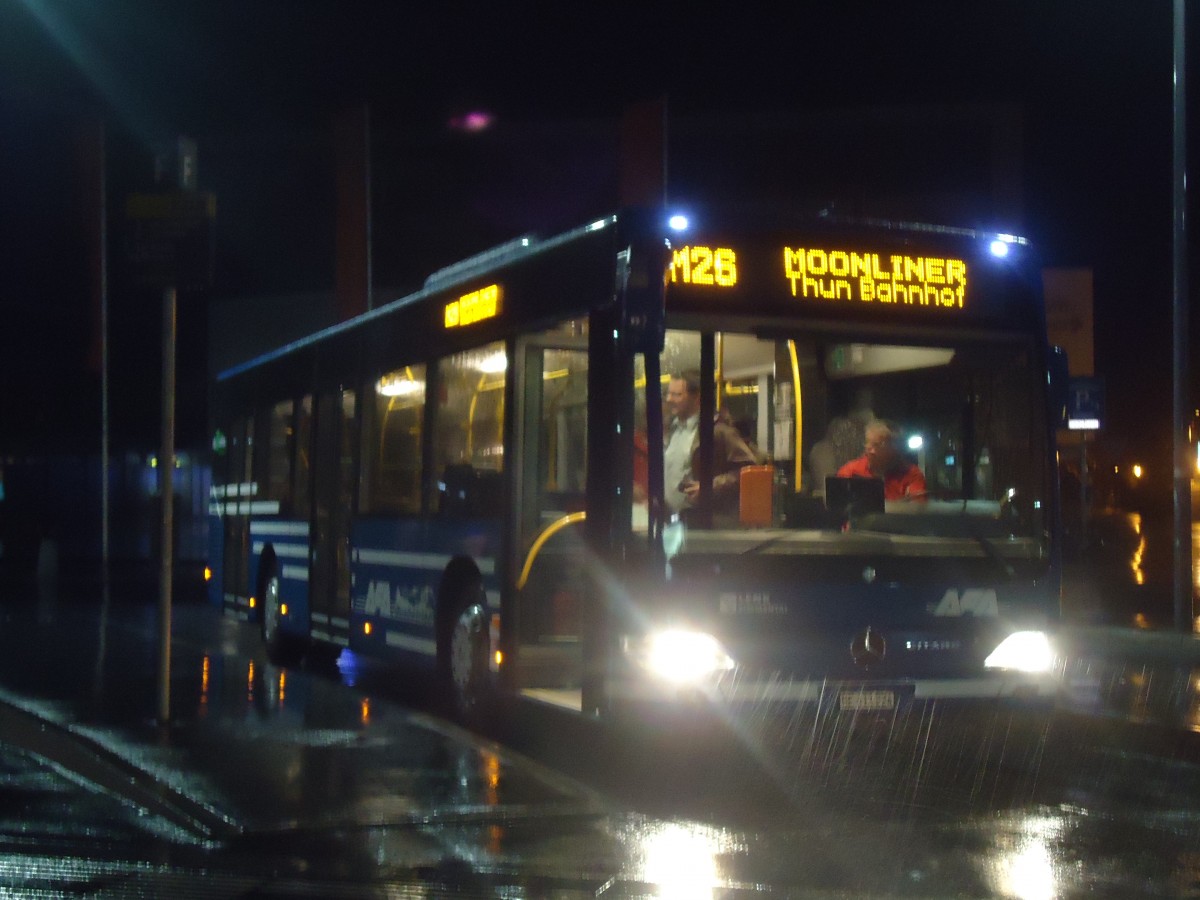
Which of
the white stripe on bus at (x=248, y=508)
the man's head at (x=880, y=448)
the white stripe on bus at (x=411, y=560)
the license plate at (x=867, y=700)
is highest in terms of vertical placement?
the man's head at (x=880, y=448)

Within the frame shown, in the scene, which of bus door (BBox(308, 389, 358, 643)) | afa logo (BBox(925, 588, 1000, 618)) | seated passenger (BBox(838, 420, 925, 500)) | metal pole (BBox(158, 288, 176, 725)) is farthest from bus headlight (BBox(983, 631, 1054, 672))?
bus door (BBox(308, 389, 358, 643))

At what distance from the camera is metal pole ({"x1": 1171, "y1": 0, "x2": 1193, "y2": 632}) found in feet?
57.7

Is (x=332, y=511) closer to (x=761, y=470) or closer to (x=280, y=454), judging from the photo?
Answer: (x=280, y=454)

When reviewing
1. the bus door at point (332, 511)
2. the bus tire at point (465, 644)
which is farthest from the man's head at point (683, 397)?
the bus door at point (332, 511)

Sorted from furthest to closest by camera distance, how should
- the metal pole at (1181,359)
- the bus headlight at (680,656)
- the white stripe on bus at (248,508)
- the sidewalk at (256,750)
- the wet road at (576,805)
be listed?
the metal pole at (1181,359), the white stripe on bus at (248,508), the bus headlight at (680,656), the sidewalk at (256,750), the wet road at (576,805)

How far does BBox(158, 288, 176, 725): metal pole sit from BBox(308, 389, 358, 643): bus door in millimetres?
2786

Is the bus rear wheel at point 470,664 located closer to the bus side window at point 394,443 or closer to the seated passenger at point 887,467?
the bus side window at point 394,443

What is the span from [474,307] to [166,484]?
7.64 ft

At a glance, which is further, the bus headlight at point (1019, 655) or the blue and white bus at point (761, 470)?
the bus headlight at point (1019, 655)

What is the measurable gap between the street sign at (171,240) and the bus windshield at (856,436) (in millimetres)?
3517

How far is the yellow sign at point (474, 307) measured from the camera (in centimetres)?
1012

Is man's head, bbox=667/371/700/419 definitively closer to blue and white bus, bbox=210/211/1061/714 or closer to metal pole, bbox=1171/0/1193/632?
blue and white bus, bbox=210/211/1061/714

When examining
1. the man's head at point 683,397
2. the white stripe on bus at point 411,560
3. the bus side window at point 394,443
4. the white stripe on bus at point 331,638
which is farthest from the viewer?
the white stripe on bus at point 331,638

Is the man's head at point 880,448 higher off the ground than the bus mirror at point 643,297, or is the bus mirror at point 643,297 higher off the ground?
the bus mirror at point 643,297
